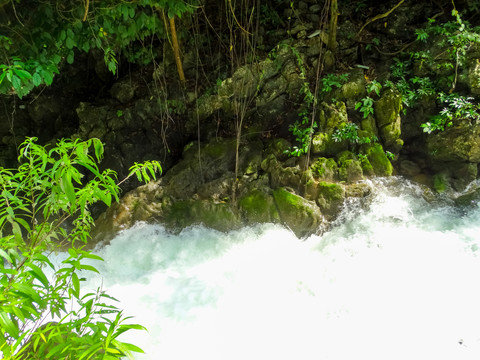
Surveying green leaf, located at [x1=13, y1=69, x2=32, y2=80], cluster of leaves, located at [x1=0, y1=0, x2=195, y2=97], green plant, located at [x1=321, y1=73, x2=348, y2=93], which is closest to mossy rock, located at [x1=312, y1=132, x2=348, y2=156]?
green plant, located at [x1=321, y1=73, x2=348, y2=93]

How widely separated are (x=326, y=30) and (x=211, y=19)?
1.91 metres

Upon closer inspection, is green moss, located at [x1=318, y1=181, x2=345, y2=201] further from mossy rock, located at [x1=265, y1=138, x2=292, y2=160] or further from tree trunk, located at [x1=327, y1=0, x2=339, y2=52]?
tree trunk, located at [x1=327, y1=0, x2=339, y2=52]

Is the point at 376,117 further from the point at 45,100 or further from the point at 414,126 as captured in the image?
the point at 45,100

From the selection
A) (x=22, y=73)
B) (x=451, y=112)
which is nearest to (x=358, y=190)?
(x=451, y=112)

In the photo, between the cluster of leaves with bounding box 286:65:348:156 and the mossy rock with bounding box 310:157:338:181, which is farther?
the cluster of leaves with bounding box 286:65:348:156

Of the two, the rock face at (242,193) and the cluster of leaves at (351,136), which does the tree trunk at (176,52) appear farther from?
the cluster of leaves at (351,136)

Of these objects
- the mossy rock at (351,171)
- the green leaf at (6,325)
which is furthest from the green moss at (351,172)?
the green leaf at (6,325)

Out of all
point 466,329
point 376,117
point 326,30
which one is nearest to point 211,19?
point 326,30

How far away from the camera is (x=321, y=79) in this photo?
192 inches

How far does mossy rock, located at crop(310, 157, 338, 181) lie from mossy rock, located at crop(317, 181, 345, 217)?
0.19m

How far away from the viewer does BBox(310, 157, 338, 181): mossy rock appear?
14.2 ft

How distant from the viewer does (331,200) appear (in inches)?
164

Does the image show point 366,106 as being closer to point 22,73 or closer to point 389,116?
point 389,116

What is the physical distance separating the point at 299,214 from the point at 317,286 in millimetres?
1045
